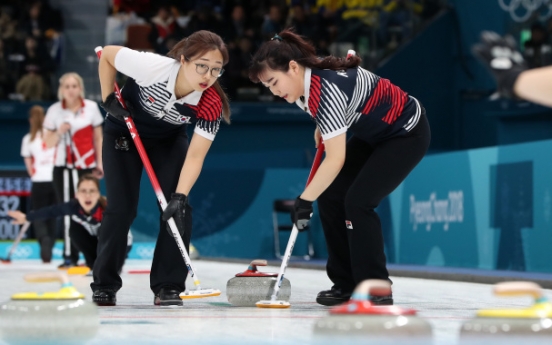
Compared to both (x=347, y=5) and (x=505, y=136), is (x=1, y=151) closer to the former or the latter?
(x=347, y=5)

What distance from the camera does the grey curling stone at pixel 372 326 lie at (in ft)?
Result: 6.82

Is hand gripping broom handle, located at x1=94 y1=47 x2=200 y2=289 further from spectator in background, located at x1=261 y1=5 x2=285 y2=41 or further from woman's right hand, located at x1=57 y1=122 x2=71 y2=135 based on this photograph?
spectator in background, located at x1=261 y1=5 x2=285 y2=41

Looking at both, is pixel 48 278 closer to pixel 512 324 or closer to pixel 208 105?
pixel 512 324

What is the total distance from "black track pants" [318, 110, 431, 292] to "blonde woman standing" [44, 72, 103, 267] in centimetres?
399

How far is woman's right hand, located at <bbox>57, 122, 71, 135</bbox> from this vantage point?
7.86 meters

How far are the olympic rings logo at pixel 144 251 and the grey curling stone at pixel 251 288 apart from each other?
290 inches

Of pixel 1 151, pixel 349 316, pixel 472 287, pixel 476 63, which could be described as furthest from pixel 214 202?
pixel 349 316

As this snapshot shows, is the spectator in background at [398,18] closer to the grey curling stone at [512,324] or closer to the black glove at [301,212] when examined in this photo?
the black glove at [301,212]

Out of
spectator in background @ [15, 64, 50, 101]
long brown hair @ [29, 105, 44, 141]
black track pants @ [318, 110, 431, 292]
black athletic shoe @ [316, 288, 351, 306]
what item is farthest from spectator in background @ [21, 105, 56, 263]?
black track pants @ [318, 110, 431, 292]

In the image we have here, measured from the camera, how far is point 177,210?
4.17 metres

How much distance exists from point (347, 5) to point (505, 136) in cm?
395

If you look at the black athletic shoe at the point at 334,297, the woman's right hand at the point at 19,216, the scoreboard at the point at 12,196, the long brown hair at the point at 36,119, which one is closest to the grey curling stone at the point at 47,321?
the black athletic shoe at the point at 334,297

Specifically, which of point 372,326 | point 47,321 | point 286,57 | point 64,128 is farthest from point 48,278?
point 64,128

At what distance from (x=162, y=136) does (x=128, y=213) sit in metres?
0.41
